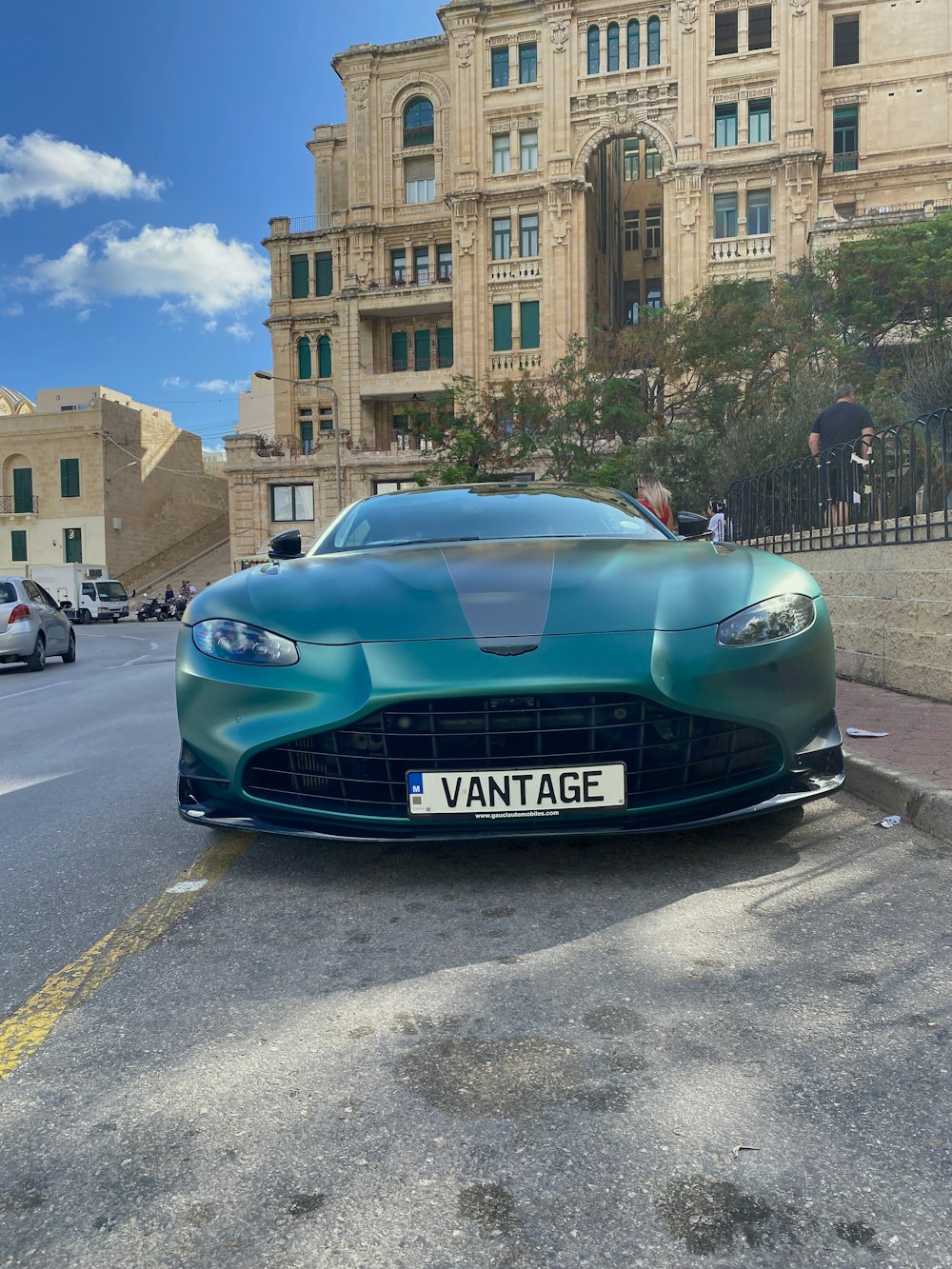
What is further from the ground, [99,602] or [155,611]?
[99,602]

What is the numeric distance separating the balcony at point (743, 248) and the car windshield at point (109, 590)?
1144 inches

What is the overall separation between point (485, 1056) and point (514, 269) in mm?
44834

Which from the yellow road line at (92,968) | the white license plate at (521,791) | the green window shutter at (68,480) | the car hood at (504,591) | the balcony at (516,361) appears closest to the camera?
the yellow road line at (92,968)

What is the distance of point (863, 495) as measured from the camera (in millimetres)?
7145

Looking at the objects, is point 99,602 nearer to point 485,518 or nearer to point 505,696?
point 485,518

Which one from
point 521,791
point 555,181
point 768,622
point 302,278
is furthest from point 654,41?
point 521,791

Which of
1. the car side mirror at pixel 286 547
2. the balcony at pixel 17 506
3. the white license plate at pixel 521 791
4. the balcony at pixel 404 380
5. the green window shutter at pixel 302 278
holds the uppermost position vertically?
the green window shutter at pixel 302 278

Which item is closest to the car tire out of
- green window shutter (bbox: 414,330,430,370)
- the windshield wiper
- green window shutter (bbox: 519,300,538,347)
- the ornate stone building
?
the windshield wiper

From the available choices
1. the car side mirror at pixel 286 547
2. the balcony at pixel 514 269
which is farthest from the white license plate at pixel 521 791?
the balcony at pixel 514 269

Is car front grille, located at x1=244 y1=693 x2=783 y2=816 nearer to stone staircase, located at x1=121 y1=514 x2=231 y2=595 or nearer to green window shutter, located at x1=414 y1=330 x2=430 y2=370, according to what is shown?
green window shutter, located at x1=414 y1=330 x2=430 y2=370

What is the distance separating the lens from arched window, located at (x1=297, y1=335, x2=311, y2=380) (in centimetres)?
4900

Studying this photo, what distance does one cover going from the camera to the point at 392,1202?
4.83 ft

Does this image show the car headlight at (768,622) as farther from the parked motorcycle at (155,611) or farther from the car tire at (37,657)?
the parked motorcycle at (155,611)

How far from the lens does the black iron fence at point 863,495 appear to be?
239 inches
